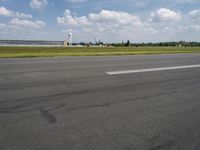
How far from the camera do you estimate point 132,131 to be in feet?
11.1

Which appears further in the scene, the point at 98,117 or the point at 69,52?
the point at 69,52

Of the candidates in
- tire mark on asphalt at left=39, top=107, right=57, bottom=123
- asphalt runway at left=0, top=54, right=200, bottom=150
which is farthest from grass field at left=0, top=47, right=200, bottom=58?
tire mark on asphalt at left=39, top=107, right=57, bottom=123

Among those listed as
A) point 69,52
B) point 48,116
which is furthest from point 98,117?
point 69,52

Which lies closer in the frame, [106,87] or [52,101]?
[52,101]

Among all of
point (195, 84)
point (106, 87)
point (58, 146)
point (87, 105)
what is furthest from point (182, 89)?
point (58, 146)

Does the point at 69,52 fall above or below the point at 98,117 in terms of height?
above

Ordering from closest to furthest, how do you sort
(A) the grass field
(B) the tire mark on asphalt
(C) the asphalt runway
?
(C) the asphalt runway → (B) the tire mark on asphalt → (A) the grass field

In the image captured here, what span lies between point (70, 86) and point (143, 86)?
91.9 inches

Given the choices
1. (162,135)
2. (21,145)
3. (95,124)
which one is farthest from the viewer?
(95,124)

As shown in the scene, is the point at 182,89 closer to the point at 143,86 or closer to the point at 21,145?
the point at 143,86

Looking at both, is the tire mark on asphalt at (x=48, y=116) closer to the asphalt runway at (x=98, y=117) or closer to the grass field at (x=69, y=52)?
the asphalt runway at (x=98, y=117)

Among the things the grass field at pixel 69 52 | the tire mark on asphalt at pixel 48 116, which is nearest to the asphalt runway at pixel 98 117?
the tire mark on asphalt at pixel 48 116

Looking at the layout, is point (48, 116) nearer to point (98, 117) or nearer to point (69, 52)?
point (98, 117)

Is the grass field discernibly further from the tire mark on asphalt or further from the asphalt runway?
the tire mark on asphalt
